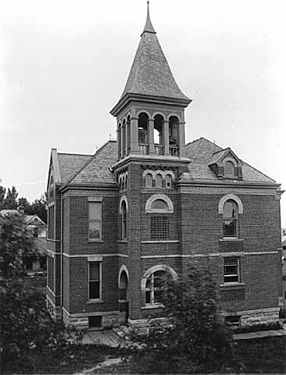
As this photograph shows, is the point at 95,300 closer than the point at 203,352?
No

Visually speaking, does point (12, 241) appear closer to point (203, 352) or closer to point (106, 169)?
point (203, 352)

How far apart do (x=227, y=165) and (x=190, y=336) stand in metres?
14.0

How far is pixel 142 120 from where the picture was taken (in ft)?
78.0

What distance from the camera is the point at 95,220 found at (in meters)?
24.2

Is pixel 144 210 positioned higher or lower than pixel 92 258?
higher

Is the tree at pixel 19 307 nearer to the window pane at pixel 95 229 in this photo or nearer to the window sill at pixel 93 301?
the window sill at pixel 93 301

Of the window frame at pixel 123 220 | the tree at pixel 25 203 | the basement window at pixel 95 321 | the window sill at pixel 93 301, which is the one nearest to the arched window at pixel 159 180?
the window frame at pixel 123 220

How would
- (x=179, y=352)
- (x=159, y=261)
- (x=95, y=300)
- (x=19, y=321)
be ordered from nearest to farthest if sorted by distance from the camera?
(x=19, y=321)
(x=179, y=352)
(x=159, y=261)
(x=95, y=300)

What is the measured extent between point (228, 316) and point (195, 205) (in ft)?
21.1

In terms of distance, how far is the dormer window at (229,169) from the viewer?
2394cm

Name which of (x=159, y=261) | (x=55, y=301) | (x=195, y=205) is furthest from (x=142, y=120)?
(x=55, y=301)

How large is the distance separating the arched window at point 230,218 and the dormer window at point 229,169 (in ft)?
5.05

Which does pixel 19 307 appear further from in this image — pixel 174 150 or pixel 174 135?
pixel 174 135

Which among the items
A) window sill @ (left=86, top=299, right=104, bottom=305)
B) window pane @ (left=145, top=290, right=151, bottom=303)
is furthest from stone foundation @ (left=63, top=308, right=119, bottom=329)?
window pane @ (left=145, top=290, right=151, bottom=303)
